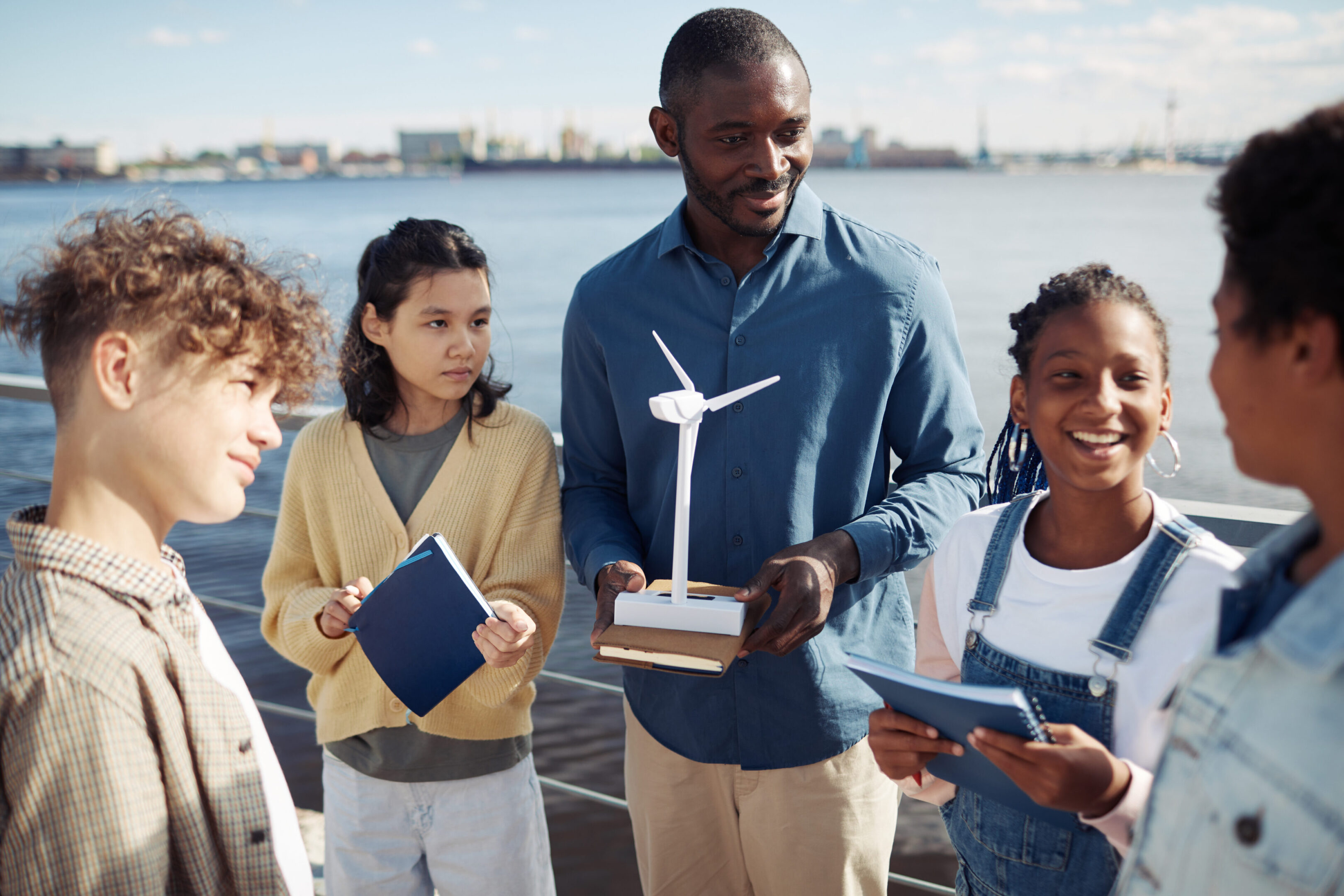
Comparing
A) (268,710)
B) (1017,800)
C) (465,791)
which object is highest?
(1017,800)

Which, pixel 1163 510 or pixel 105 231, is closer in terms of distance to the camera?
pixel 105 231

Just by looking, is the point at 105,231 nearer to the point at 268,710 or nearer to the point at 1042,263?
the point at 268,710

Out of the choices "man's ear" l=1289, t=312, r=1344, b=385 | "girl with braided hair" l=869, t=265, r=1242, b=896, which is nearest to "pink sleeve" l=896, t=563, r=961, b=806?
"girl with braided hair" l=869, t=265, r=1242, b=896

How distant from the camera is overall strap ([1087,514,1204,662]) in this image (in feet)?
4.14

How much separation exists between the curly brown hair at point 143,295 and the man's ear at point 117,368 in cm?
2

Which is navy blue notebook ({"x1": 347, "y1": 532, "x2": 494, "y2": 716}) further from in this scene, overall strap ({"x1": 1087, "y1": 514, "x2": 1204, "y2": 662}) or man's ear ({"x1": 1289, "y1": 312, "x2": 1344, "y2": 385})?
man's ear ({"x1": 1289, "y1": 312, "x2": 1344, "y2": 385})

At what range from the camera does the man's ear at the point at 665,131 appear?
6.29 feet

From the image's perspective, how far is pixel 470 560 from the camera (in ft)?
6.29

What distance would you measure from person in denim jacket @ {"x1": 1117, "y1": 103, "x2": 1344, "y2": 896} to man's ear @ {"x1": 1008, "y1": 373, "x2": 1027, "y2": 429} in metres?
0.59

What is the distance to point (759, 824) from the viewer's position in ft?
5.93

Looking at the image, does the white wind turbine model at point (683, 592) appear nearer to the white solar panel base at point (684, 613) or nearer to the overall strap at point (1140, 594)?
the white solar panel base at point (684, 613)

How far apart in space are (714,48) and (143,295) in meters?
1.12

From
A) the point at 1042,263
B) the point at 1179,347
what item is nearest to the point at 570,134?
the point at 1042,263

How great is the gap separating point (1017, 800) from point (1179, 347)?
23.1 metres
